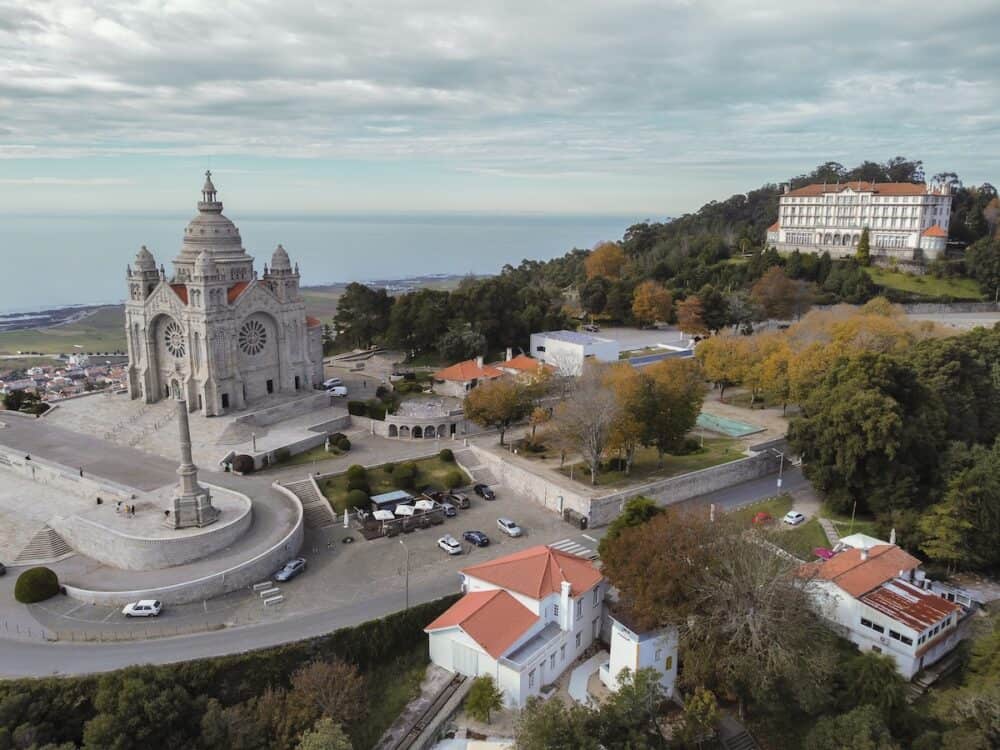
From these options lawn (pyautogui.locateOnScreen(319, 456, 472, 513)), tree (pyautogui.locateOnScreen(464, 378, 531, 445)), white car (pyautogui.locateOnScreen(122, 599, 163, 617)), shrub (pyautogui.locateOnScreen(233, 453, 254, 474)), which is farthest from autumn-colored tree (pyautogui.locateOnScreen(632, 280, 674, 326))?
white car (pyautogui.locateOnScreen(122, 599, 163, 617))

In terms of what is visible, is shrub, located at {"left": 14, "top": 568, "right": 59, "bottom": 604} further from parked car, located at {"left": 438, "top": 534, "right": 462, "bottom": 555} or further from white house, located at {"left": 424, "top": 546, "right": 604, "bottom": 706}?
parked car, located at {"left": 438, "top": 534, "right": 462, "bottom": 555}

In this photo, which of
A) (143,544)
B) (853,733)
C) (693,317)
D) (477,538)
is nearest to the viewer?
(853,733)

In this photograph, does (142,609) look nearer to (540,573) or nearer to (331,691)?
(331,691)

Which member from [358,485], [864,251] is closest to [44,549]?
[358,485]

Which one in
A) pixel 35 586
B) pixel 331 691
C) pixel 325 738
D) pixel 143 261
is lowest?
pixel 331 691

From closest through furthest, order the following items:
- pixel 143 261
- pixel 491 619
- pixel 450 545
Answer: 1. pixel 491 619
2. pixel 450 545
3. pixel 143 261
